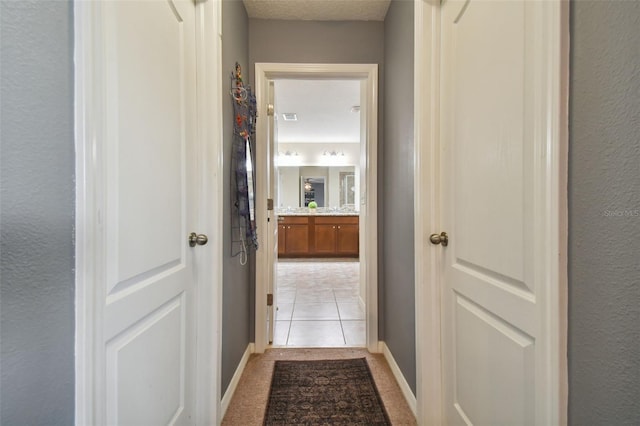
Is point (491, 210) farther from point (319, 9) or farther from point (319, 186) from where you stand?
point (319, 186)

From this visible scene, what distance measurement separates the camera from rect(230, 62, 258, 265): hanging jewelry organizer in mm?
1675

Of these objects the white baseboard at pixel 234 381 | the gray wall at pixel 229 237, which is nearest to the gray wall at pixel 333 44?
the gray wall at pixel 229 237

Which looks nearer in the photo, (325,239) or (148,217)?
(148,217)

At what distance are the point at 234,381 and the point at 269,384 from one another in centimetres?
21

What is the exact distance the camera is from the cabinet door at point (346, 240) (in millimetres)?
6133

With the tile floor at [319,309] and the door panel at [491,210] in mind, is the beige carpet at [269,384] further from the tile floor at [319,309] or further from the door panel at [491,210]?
the door panel at [491,210]

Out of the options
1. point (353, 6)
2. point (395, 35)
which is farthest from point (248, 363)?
point (353, 6)

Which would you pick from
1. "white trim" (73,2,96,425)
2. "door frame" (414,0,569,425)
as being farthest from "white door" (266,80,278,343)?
"white trim" (73,2,96,425)

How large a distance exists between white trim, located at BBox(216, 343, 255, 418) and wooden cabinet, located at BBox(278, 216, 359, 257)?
4.00 m

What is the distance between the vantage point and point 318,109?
4.53 meters

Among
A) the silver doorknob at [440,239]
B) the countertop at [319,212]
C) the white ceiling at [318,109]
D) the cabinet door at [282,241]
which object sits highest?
the white ceiling at [318,109]

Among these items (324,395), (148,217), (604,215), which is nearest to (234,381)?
(324,395)

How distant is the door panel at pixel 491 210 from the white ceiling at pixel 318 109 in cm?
258

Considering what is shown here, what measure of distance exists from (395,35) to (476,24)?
969 millimetres
